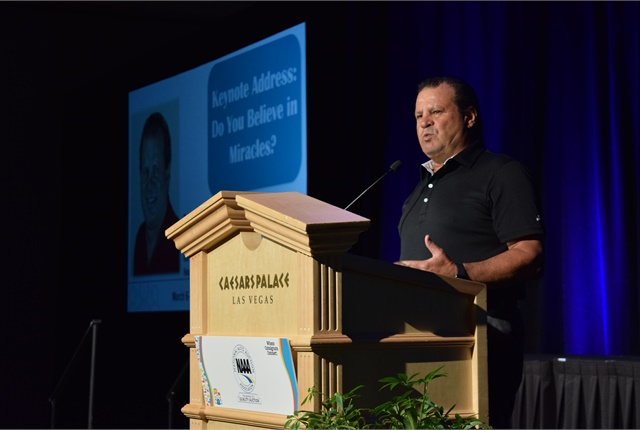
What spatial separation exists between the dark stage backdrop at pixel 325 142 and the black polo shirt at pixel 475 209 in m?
2.90

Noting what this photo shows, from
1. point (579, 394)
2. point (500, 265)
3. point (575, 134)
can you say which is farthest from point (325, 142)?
point (500, 265)

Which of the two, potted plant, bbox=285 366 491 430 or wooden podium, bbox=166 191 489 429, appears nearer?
potted plant, bbox=285 366 491 430

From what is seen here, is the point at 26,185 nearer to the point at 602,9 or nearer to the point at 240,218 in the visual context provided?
the point at 602,9

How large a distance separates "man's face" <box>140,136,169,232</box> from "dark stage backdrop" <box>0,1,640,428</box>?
565mm

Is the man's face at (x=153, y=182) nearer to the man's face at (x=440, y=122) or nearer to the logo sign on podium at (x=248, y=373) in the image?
the man's face at (x=440, y=122)

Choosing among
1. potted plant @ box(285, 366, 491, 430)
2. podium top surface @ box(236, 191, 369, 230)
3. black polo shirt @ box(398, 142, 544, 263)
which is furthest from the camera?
black polo shirt @ box(398, 142, 544, 263)

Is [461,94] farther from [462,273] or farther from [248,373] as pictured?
[248,373]

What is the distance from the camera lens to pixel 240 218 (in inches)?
74.5

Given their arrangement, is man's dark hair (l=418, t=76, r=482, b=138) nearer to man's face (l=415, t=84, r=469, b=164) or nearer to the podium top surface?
man's face (l=415, t=84, r=469, b=164)

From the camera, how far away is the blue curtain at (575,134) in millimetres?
5082

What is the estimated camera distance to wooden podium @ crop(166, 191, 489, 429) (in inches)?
66.5

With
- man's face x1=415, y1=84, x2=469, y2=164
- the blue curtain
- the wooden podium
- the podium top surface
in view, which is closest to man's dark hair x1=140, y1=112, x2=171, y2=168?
the blue curtain

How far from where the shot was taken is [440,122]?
7.99 ft

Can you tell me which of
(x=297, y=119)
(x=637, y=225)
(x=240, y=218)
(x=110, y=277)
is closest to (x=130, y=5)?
(x=110, y=277)
